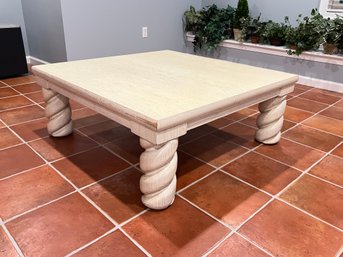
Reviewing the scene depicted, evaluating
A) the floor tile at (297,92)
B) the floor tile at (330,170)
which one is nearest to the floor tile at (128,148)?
the floor tile at (330,170)

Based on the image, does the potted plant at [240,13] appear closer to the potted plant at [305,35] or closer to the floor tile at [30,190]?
the potted plant at [305,35]

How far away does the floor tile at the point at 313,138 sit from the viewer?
177 centimetres

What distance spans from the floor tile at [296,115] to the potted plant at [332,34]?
75 centimetres

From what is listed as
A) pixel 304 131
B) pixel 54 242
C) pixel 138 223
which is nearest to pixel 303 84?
pixel 304 131

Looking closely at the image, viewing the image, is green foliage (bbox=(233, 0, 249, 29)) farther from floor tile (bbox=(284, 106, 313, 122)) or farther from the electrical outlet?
floor tile (bbox=(284, 106, 313, 122))

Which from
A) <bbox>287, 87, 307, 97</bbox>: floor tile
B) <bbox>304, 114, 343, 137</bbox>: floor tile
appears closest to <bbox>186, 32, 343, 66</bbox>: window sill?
<bbox>287, 87, 307, 97</bbox>: floor tile

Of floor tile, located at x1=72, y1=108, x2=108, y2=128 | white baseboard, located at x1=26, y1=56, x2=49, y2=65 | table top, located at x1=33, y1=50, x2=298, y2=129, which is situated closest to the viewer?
table top, located at x1=33, y1=50, x2=298, y2=129

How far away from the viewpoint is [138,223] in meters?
1.13

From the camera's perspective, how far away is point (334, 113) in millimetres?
2268

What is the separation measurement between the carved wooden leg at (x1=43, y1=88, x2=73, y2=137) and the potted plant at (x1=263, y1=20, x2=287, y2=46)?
2.12 metres

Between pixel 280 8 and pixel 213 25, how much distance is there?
0.68m

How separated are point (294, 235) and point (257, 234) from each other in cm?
13

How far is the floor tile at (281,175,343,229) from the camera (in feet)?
3.94

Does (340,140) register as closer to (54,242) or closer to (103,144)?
(103,144)
